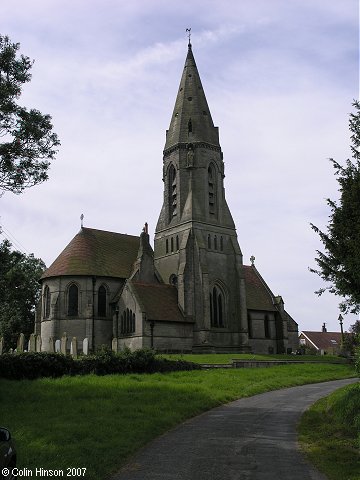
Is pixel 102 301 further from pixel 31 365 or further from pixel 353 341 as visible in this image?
pixel 353 341

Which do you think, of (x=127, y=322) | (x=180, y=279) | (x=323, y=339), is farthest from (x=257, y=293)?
(x=323, y=339)

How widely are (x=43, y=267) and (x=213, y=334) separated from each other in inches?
937

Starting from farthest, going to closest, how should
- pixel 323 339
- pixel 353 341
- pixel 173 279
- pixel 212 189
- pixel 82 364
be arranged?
1. pixel 323 339
2. pixel 212 189
3. pixel 173 279
4. pixel 82 364
5. pixel 353 341

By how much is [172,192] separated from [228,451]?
45261 mm

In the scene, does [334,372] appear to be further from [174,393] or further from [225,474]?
[225,474]

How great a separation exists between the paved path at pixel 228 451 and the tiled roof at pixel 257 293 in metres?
38.2

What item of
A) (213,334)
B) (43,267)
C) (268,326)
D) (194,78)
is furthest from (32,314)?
(194,78)

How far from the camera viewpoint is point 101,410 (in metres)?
16.4

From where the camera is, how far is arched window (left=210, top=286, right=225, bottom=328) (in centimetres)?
5116

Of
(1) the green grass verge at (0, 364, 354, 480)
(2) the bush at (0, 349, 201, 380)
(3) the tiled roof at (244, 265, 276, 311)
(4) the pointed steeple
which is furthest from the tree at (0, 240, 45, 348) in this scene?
(1) the green grass verge at (0, 364, 354, 480)

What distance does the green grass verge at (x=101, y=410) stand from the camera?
10922 mm

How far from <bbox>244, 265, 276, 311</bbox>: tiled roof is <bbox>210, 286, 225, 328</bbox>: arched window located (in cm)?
460

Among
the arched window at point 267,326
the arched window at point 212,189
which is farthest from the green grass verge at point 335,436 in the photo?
the arched window at point 267,326

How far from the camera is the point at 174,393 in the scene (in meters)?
20.8
